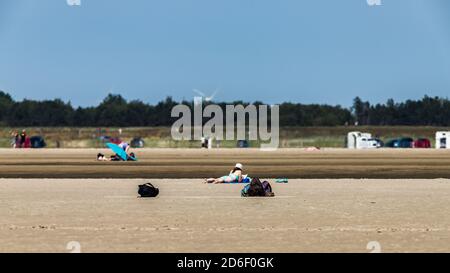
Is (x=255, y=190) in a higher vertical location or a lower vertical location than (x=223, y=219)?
higher

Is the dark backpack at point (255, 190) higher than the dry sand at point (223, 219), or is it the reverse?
the dark backpack at point (255, 190)

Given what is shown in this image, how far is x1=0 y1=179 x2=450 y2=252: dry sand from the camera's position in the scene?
19031 millimetres

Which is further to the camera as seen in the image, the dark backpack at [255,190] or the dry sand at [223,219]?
the dark backpack at [255,190]

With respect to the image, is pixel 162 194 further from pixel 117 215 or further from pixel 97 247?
pixel 97 247

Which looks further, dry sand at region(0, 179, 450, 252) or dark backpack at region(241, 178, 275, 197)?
dark backpack at region(241, 178, 275, 197)

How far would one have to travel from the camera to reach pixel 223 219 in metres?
24.2

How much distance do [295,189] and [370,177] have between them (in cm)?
1101

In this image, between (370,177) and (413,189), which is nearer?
(413,189)

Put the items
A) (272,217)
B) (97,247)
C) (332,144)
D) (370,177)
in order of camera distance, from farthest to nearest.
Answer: (332,144) → (370,177) → (272,217) → (97,247)

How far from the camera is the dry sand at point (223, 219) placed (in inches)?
749

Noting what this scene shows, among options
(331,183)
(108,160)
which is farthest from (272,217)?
(108,160)

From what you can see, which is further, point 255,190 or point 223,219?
point 255,190

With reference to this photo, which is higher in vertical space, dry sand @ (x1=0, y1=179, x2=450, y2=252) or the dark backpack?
the dark backpack
